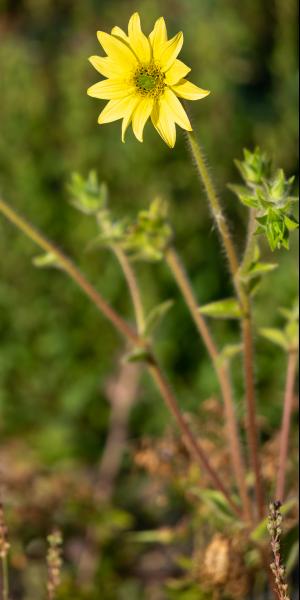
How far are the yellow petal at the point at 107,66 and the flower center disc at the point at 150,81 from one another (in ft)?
0.14

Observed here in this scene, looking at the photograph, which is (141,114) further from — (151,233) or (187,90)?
(151,233)

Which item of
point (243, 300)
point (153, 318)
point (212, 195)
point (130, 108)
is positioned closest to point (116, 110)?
point (130, 108)

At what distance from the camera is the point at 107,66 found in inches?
66.7

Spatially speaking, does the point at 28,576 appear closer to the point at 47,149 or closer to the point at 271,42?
the point at 47,149

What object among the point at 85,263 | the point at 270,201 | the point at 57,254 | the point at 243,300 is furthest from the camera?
the point at 85,263

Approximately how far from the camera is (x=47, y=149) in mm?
3678

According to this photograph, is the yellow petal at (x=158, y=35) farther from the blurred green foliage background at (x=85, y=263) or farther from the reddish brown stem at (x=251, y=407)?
the blurred green foliage background at (x=85, y=263)

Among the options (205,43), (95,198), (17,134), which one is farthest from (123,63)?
(205,43)

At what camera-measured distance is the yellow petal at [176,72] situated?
1611mm

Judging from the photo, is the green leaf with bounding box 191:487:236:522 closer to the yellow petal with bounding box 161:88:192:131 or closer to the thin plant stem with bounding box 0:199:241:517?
the thin plant stem with bounding box 0:199:241:517

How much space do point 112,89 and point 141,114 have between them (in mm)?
81

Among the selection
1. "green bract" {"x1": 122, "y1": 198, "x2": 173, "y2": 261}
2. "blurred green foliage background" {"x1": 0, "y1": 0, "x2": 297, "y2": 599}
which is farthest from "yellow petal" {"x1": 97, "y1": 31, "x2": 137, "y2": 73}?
"blurred green foliage background" {"x1": 0, "y1": 0, "x2": 297, "y2": 599}

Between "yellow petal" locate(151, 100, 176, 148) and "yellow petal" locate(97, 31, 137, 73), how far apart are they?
93 millimetres

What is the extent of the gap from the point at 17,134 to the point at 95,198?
4.98 feet
